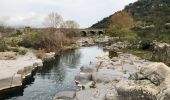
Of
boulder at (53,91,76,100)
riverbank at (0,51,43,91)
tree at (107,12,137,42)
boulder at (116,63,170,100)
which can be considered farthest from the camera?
tree at (107,12,137,42)

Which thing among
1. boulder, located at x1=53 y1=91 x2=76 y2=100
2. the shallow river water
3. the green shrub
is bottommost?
the shallow river water

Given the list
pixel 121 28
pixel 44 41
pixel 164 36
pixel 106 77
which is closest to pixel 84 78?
pixel 106 77

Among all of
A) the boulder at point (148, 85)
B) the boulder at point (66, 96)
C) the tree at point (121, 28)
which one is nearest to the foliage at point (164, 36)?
the tree at point (121, 28)

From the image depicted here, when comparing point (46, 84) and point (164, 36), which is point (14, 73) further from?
point (164, 36)

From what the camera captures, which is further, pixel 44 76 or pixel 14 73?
pixel 44 76

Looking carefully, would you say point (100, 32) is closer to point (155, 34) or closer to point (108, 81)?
point (155, 34)

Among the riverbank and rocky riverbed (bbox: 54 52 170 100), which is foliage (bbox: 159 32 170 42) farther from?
rocky riverbed (bbox: 54 52 170 100)

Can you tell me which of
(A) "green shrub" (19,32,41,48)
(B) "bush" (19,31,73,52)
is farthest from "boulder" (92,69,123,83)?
(A) "green shrub" (19,32,41,48)

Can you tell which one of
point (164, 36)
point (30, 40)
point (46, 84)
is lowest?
point (46, 84)

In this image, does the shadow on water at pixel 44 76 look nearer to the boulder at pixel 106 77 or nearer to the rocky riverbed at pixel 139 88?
the boulder at pixel 106 77

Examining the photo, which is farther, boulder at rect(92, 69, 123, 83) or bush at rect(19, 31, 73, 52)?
bush at rect(19, 31, 73, 52)

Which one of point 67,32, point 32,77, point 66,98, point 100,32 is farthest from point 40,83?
Result: point 100,32

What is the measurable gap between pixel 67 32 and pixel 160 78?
101 metres

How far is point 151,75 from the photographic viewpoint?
24.2 meters
